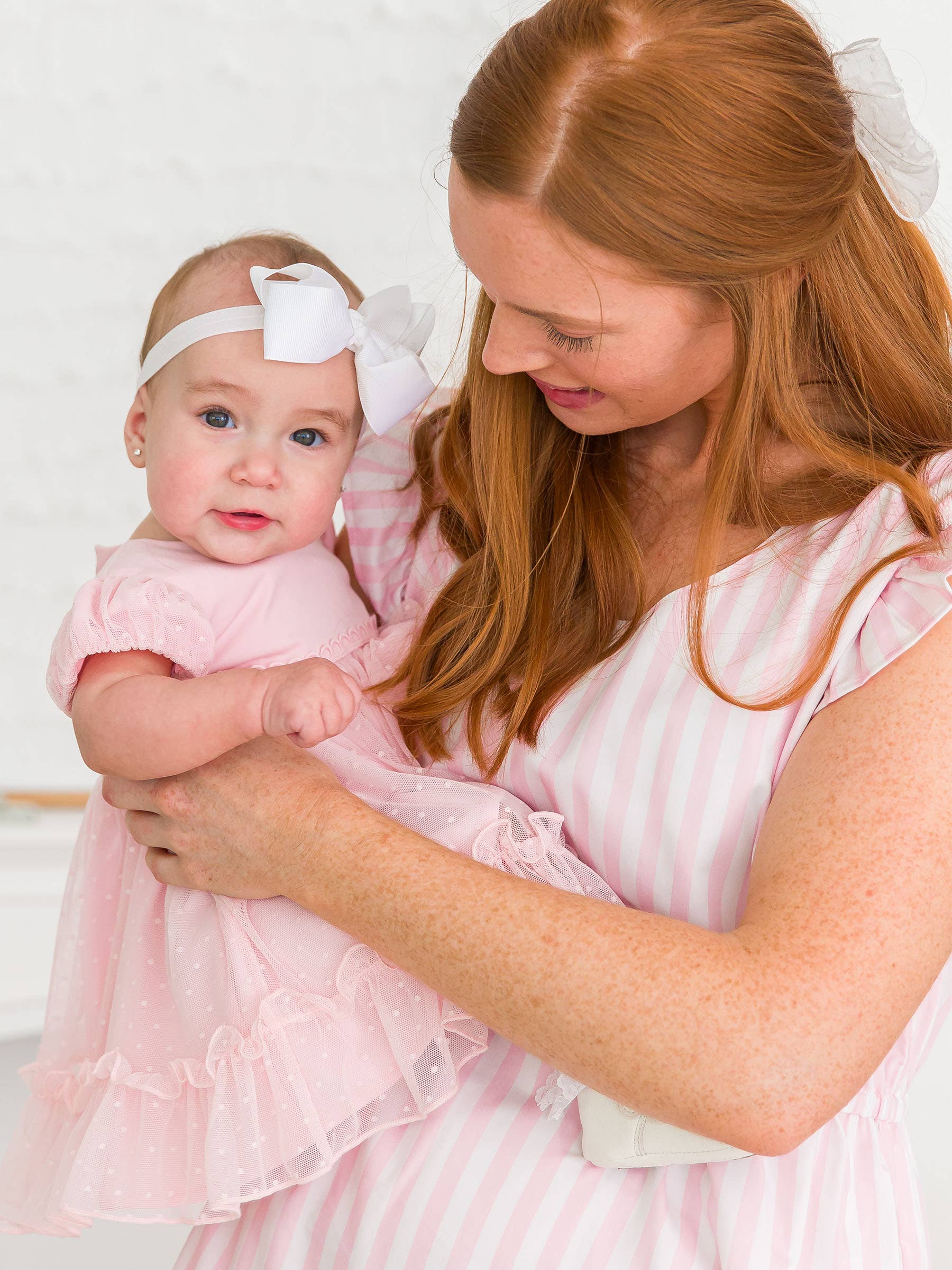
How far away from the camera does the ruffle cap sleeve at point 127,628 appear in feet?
3.90

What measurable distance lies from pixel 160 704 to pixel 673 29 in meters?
0.75

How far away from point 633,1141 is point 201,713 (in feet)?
1.75

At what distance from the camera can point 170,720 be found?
113cm

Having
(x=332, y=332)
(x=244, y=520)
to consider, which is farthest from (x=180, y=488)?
(x=332, y=332)

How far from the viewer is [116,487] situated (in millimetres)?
2383

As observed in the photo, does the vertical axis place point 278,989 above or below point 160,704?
below

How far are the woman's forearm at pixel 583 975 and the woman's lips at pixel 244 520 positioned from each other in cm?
42

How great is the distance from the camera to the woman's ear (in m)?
1.36

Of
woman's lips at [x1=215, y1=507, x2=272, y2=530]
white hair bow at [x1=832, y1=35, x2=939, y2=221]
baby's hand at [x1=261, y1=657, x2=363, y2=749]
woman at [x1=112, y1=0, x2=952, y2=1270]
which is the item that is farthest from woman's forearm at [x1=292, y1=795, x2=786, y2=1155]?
white hair bow at [x1=832, y1=35, x2=939, y2=221]

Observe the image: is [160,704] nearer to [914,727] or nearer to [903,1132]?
[914,727]

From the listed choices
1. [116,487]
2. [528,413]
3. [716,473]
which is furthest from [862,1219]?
[116,487]

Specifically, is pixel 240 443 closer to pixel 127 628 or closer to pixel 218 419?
pixel 218 419

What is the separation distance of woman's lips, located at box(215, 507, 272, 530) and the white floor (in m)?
1.33

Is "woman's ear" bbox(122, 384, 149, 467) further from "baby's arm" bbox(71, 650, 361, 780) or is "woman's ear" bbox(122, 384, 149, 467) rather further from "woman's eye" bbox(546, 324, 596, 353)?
"woman's eye" bbox(546, 324, 596, 353)
